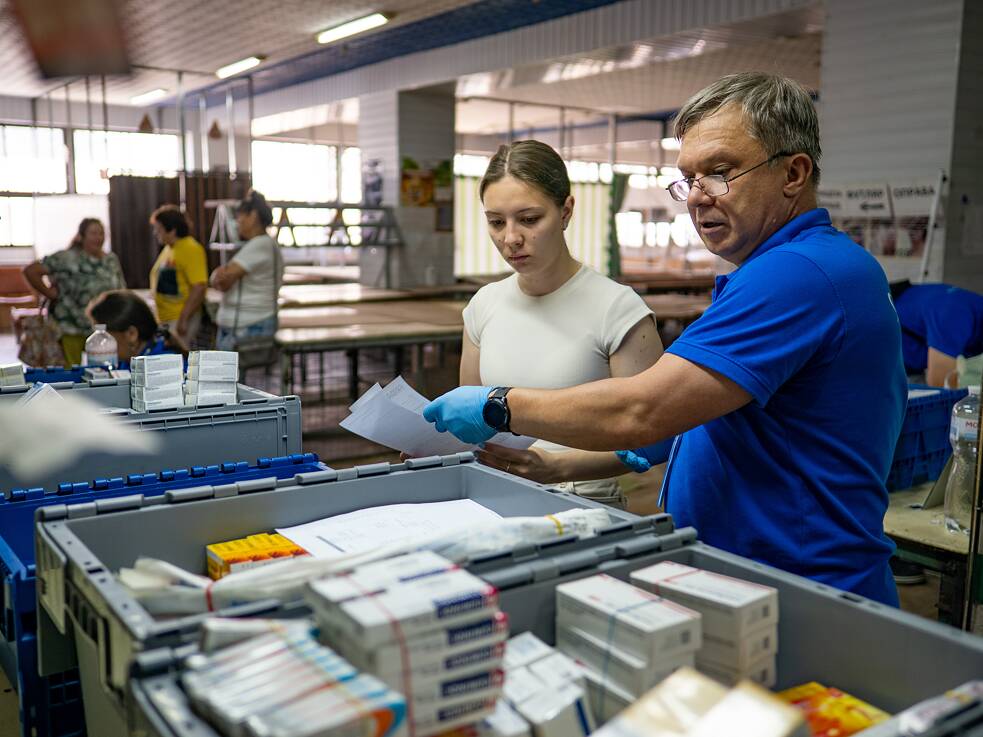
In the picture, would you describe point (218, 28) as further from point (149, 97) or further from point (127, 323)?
point (127, 323)

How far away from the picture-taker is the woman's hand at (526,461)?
1.67 meters

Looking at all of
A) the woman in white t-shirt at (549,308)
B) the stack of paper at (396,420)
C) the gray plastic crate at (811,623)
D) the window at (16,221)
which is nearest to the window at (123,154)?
the window at (16,221)

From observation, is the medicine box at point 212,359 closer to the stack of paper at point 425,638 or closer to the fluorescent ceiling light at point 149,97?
the stack of paper at point 425,638

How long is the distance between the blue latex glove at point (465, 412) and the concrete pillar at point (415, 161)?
8.47 m

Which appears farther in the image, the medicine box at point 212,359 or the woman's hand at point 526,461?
the medicine box at point 212,359

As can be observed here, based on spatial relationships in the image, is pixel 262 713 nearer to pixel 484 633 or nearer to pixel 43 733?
pixel 484 633

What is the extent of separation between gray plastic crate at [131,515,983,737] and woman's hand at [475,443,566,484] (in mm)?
633

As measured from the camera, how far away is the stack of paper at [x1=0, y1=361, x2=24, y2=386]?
2414mm

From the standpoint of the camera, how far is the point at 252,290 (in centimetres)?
535

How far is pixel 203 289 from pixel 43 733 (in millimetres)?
5030

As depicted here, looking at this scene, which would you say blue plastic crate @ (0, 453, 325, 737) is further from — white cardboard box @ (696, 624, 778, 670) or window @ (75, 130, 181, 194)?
window @ (75, 130, 181, 194)

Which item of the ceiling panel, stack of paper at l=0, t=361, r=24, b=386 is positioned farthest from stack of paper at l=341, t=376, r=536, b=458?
the ceiling panel

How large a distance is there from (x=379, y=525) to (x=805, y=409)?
2.05 feet

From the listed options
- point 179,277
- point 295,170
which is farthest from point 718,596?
point 295,170
